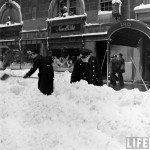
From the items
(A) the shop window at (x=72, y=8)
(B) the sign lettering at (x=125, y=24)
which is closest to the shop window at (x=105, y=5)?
(A) the shop window at (x=72, y=8)

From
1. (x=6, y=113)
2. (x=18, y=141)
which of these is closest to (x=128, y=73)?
(x=6, y=113)

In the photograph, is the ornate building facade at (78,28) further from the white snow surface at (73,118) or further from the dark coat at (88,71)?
the white snow surface at (73,118)

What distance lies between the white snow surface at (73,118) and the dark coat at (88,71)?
0.22 m

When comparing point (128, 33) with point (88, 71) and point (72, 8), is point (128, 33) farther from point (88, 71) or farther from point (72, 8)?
point (72, 8)

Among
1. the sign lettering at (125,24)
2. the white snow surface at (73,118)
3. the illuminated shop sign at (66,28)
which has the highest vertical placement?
the illuminated shop sign at (66,28)

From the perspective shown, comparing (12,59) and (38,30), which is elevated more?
(38,30)

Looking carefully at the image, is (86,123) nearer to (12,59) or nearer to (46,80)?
(46,80)

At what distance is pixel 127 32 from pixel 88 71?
15.6 ft

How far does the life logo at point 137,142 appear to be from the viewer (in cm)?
573

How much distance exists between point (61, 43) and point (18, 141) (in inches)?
649

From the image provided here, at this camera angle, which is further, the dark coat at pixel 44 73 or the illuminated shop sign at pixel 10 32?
the illuminated shop sign at pixel 10 32

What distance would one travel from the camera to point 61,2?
75.1 ft

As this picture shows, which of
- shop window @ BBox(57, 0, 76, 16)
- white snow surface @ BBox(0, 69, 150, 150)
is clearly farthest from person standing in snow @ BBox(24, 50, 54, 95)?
shop window @ BBox(57, 0, 76, 16)

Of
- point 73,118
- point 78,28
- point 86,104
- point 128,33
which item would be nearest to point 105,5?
point 78,28
